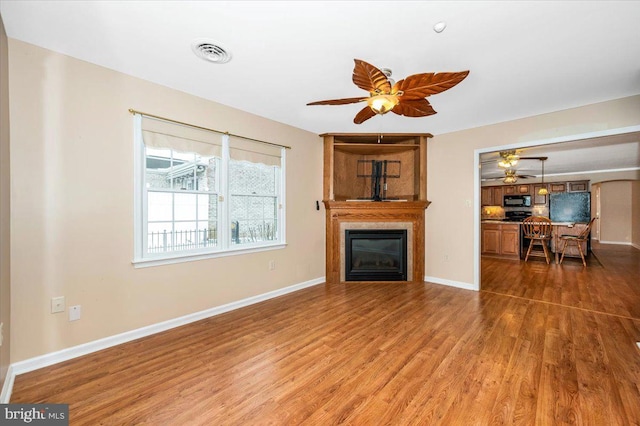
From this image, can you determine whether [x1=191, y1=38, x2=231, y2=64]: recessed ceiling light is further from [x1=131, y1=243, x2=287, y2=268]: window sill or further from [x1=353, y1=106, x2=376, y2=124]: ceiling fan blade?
[x1=131, y1=243, x2=287, y2=268]: window sill

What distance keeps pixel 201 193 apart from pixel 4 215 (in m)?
1.50

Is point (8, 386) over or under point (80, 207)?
under

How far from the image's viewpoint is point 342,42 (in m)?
2.02

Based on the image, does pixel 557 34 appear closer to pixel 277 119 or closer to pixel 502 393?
pixel 502 393

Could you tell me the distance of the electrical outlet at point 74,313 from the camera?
2.20 m

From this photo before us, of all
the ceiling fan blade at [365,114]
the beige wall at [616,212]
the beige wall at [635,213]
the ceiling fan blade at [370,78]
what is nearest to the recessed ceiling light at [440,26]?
the ceiling fan blade at [370,78]

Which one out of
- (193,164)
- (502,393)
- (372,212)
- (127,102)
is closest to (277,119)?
(193,164)

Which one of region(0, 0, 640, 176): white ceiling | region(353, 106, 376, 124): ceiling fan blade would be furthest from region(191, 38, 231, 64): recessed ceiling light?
region(353, 106, 376, 124): ceiling fan blade

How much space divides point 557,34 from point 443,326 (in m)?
2.67

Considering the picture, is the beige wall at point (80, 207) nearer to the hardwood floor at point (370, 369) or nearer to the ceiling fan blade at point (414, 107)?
the hardwood floor at point (370, 369)

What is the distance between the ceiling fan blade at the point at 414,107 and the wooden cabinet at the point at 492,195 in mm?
9168

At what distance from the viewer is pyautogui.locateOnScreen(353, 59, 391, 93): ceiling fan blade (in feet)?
5.74

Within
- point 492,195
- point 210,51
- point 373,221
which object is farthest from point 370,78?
point 492,195

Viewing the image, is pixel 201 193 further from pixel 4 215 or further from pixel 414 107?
pixel 414 107
